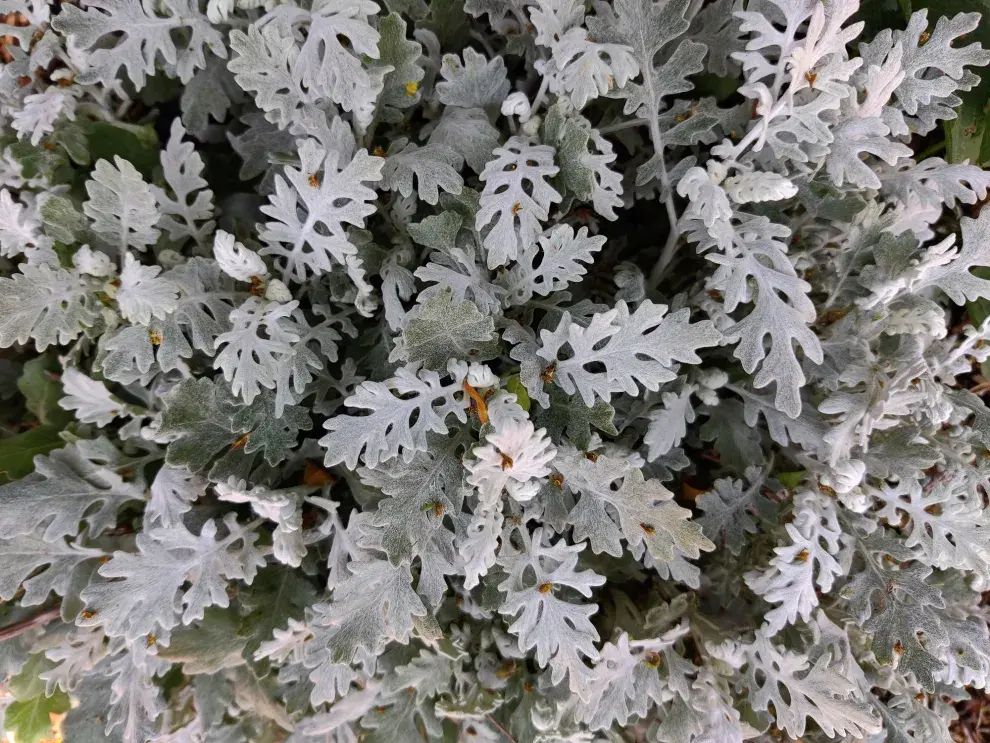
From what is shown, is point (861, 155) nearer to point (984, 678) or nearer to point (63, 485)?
point (984, 678)

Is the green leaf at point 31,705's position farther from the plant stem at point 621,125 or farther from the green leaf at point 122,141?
the plant stem at point 621,125

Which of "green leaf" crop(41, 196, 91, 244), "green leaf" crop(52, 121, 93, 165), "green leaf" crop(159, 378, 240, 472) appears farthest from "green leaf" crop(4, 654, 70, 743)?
"green leaf" crop(52, 121, 93, 165)

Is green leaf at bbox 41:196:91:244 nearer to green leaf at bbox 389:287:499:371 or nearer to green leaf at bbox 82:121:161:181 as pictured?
green leaf at bbox 82:121:161:181

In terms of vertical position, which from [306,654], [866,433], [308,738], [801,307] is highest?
[801,307]

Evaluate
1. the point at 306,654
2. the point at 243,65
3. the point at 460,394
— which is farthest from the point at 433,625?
the point at 243,65

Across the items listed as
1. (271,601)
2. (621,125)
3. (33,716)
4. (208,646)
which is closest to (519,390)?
(621,125)

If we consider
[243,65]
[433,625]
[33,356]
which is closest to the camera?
[243,65]
